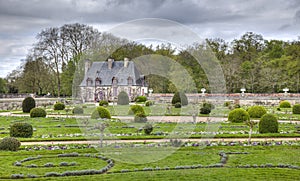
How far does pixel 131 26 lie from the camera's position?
40.0ft

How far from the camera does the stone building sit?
4812 centimetres

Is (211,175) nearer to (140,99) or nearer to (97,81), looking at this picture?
(140,99)

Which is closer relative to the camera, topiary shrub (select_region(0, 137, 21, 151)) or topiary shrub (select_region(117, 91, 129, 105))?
topiary shrub (select_region(0, 137, 21, 151))

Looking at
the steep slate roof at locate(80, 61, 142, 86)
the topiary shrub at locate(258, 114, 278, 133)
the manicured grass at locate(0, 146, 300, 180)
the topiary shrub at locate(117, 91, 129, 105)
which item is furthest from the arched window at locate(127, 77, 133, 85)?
the manicured grass at locate(0, 146, 300, 180)

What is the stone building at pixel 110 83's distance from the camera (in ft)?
158

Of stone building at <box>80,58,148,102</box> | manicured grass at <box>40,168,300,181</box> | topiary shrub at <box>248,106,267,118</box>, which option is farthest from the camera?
stone building at <box>80,58,148,102</box>

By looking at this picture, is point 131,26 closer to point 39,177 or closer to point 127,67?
point 39,177

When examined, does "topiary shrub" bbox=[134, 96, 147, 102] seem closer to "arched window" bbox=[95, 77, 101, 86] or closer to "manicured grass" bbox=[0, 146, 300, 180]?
"arched window" bbox=[95, 77, 101, 86]

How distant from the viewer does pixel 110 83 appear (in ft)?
167

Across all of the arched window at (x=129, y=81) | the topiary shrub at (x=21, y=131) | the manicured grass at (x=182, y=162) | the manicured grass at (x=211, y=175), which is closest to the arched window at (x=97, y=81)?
the arched window at (x=129, y=81)

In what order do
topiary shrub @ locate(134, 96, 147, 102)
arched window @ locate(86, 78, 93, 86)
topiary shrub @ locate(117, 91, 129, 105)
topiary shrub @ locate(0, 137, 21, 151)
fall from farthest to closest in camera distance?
arched window @ locate(86, 78, 93, 86)
topiary shrub @ locate(134, 96, 147, 102)
topiary shrub @ locate(117, 91, 129, 105)
topiary shrub @ locate(0, 137, 21, 151)

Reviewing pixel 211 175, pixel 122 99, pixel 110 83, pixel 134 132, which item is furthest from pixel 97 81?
pixel 211 175

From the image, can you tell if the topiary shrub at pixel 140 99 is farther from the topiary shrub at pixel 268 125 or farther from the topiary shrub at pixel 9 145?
the topiary shrub at pixel 9 145

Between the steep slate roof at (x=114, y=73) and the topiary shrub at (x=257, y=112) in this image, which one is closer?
the topiary shrub at (x=257, y=112)
